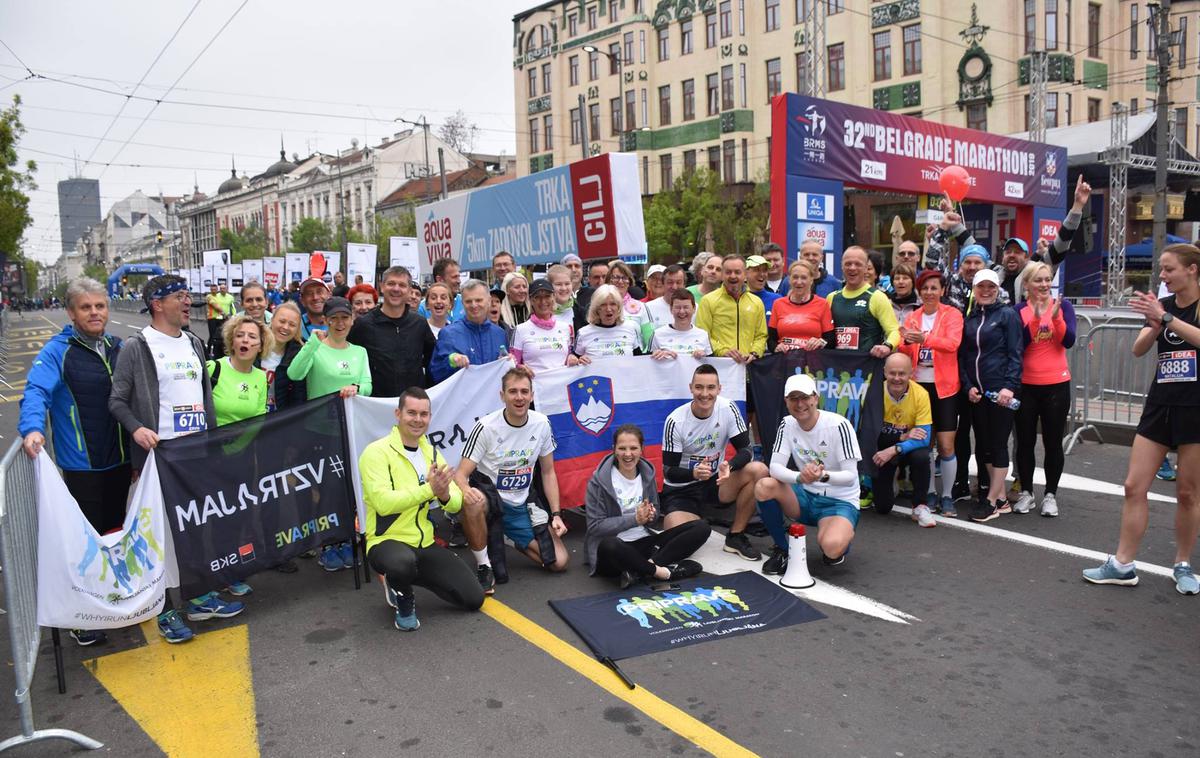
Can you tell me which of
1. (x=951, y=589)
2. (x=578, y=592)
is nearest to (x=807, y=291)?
(x=951, y=589)

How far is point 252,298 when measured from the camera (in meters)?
8.35

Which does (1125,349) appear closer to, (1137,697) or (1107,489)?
(1107,489)

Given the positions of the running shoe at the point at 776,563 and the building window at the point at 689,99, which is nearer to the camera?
the running shoe at the point at 776,563

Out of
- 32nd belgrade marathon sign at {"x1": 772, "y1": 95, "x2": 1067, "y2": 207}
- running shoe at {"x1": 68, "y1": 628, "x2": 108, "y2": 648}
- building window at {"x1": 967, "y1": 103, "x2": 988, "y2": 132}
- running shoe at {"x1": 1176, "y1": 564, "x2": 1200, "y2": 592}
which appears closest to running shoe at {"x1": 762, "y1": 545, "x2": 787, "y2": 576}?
running shoe at {"x1": 1176, "y1": 564, "x2": 1200, "y2": 592}

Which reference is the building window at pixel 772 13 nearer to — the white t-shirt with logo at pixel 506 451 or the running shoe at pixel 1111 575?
the white t-shirt with logo at pixel 506 451

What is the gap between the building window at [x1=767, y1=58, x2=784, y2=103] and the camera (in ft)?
→ 138

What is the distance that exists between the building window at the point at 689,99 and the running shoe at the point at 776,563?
4279 cm

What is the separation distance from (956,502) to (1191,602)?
92.9 inches

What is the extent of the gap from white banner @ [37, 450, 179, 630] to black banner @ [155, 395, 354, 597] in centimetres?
13

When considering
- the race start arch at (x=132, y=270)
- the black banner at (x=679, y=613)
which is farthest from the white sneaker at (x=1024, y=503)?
the race start arch at (x=132, y=270)

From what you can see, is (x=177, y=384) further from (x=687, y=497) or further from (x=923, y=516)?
(x=923, y=516)

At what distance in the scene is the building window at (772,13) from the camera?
41938 millimetres

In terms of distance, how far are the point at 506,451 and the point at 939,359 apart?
11.2 feet

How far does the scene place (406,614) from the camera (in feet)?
16.2
